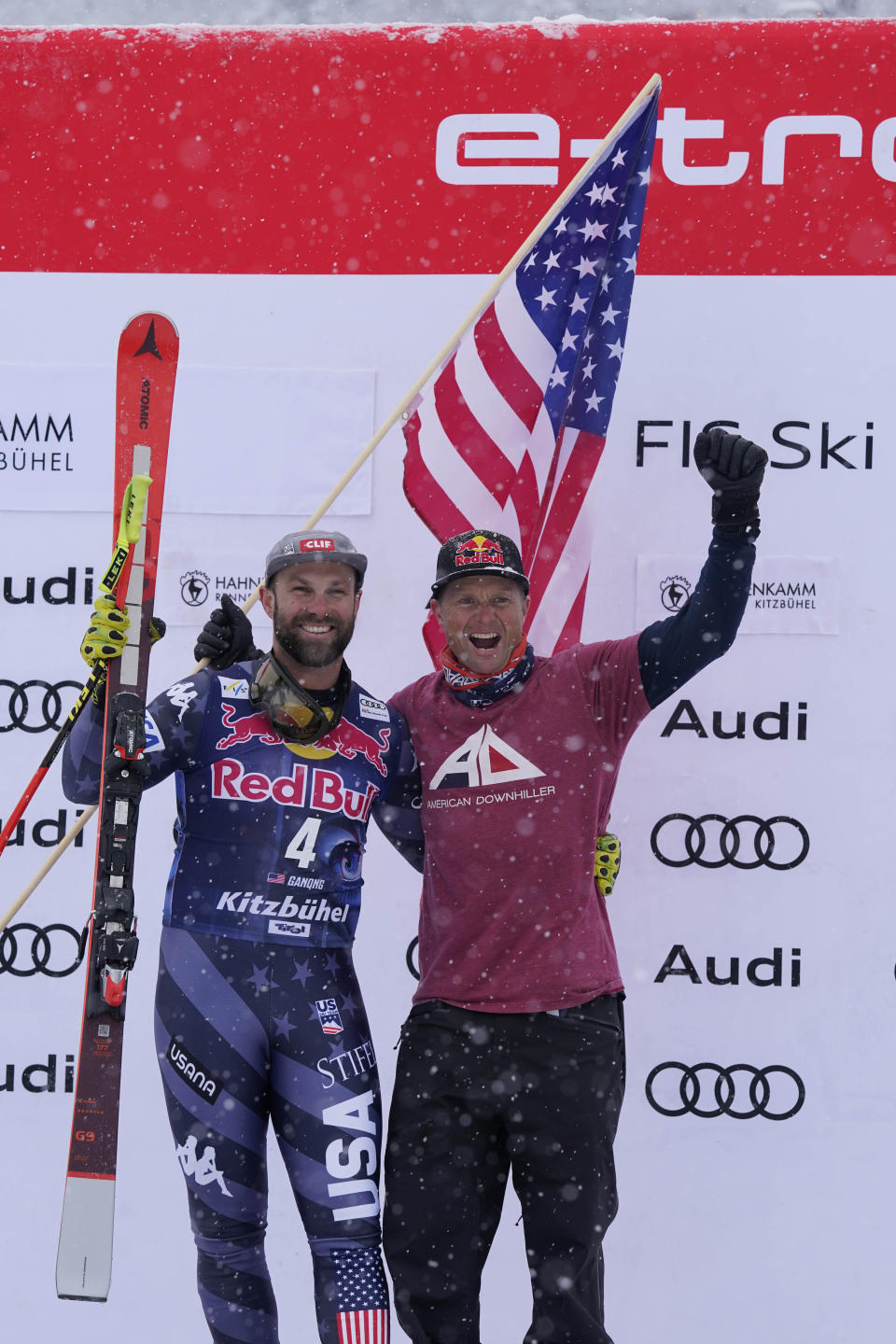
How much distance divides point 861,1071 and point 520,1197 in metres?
1.49

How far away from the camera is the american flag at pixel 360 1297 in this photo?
2537mm

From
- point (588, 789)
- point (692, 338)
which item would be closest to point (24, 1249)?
point (588, 789)

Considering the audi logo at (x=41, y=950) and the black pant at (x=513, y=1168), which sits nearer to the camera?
the black pant at (x=513, y=1168)

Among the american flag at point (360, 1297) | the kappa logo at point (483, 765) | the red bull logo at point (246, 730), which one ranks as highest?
the red bull logo at point (246, 730)

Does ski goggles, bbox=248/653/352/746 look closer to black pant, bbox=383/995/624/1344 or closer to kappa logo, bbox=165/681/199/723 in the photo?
kappa logo, bbox=165/681/199/723

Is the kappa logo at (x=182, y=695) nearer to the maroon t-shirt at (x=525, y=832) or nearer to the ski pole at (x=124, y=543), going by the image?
the ski pole at (x=124, y=543)

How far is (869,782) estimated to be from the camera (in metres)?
3.69

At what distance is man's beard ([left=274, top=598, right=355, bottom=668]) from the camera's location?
2.71 metres

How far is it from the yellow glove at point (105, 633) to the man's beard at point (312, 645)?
363mm

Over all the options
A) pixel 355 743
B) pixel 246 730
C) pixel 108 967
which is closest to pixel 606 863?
pixel 355 743

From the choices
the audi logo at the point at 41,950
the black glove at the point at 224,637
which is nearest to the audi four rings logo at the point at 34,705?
the audi logo at the point at 41,950

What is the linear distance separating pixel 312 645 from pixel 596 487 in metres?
1.30

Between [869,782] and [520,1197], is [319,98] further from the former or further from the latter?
[520,1197]

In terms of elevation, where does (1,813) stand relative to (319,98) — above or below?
below
